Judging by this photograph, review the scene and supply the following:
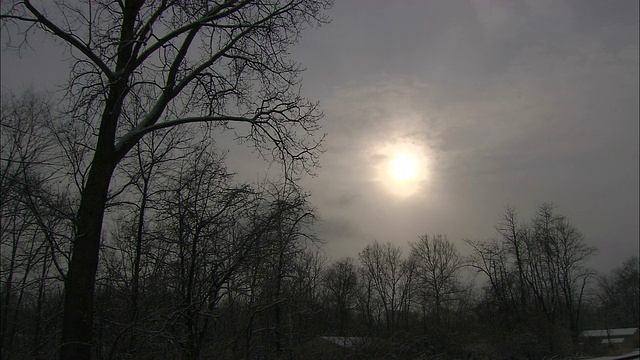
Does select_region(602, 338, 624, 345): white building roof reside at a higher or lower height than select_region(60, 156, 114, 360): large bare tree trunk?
lower

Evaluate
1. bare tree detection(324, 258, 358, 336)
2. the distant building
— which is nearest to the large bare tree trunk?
bare tree detection(324, 258, 358, 336)

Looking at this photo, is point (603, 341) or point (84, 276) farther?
point (603, 341)

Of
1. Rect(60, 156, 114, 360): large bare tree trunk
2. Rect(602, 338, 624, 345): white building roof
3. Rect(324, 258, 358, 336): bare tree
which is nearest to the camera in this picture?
Rect(60, 156, 114, 360): large bare tree trunk

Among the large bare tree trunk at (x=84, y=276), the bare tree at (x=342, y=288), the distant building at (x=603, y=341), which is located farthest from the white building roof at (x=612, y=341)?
the large bare tree trunk at (x=84, y=276)

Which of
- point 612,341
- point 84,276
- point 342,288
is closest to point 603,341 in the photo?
point 612,341

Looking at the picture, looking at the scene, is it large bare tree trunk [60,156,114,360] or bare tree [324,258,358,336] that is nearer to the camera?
large bare tree trunk [60,156,114,360]

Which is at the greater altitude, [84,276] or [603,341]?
[84,276]

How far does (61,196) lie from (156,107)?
10.4 feet

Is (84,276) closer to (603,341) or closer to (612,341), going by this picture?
(603,341)

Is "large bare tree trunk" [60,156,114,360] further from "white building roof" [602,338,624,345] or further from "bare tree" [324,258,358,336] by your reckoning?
"white building roof" [602,338,624,345]

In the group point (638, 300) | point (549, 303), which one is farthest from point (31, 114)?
point (638, 300)

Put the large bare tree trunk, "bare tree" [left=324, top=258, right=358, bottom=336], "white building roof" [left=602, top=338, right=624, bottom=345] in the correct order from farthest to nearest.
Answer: "white building roof" [left=602, top=338, right=624, bottom=345] < "bare tree" [left=324, top=258, right=358, bottom=336] < the large bare tree trunk

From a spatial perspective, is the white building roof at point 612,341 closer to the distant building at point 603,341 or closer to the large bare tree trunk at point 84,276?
the distant building at point 603,341

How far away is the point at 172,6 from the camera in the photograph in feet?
27.9
